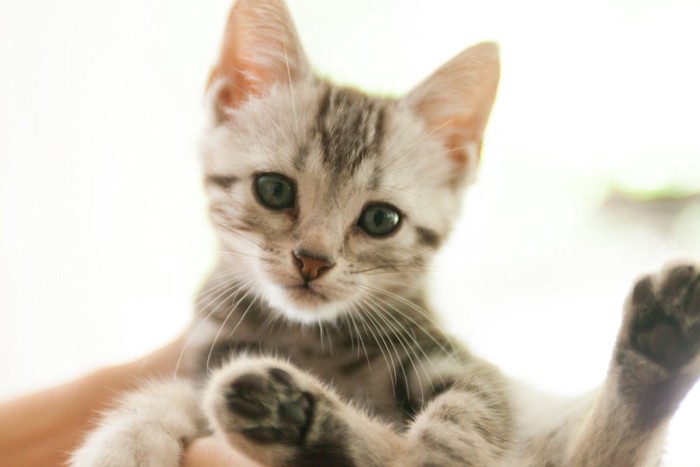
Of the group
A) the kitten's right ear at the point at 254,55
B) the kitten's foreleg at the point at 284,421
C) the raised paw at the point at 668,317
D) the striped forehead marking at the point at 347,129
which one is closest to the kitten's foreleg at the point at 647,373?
the raised paw at the point at 668,317

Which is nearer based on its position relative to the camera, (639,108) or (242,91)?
(242,91)

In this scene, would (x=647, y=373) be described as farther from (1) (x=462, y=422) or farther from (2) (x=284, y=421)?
(2) (x=284, y=421)

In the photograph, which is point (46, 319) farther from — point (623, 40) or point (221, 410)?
point (623, 40)

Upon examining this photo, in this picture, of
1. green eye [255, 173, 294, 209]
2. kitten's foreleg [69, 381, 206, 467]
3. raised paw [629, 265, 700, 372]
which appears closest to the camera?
raised paw [629, 265, 700, 372]

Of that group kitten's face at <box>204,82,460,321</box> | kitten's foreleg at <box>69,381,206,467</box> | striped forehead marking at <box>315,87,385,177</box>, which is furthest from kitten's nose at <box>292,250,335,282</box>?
kitten's foreleg at <box>69,381,206,467</box>

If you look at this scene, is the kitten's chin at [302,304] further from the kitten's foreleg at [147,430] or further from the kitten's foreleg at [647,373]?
the kitten's foreleg at [647,373]

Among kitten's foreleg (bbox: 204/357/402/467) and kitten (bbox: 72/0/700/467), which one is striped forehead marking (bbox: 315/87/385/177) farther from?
kitten's foreleg (bbox: 204/357/402/467)

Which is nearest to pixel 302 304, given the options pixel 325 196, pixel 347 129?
pixel 325 196

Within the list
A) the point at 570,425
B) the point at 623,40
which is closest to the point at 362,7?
the point at 623,40
